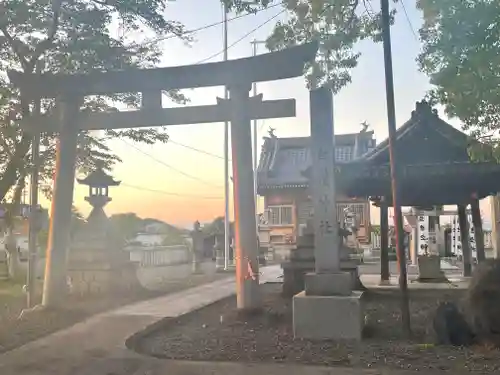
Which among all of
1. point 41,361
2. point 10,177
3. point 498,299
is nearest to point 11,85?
point 10,177

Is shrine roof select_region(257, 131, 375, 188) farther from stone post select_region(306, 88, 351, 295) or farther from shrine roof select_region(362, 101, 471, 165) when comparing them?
stone post select_region(306, 88, 351, 295)

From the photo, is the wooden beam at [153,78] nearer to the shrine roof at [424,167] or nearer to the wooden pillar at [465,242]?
the shrine roof at [424,167]

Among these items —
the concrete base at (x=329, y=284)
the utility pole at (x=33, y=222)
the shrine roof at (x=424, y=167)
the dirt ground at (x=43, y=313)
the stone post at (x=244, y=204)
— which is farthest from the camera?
the shrine roof at (x=424, y=167)

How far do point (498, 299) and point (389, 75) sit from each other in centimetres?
342

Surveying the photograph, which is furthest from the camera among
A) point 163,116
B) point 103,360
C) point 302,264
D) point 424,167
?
point 302,264

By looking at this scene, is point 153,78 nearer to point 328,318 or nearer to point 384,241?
point 328,318

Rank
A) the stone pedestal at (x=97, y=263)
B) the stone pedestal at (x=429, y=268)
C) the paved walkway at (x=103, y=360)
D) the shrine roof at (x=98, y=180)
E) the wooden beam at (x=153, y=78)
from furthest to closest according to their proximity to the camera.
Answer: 1. the stone pedestal at (x=429, y=268)
2. the shrine roof at (x=98, y=180)
3. the stone pedestal at (x=97, y=263)
4. the wooden beam at (x=153, y=78)
5. the paved walkway at (x=103, y=360)

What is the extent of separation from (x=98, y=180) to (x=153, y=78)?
622cm

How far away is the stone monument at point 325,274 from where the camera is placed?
739 centimetres

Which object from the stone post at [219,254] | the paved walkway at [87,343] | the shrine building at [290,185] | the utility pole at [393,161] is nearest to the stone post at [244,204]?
the paved walkway at [87,343]

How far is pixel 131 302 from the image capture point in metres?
12.1

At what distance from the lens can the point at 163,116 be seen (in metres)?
10.4

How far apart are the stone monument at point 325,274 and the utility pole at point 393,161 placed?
0.63 meters

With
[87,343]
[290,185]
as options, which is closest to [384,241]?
[87,343]
